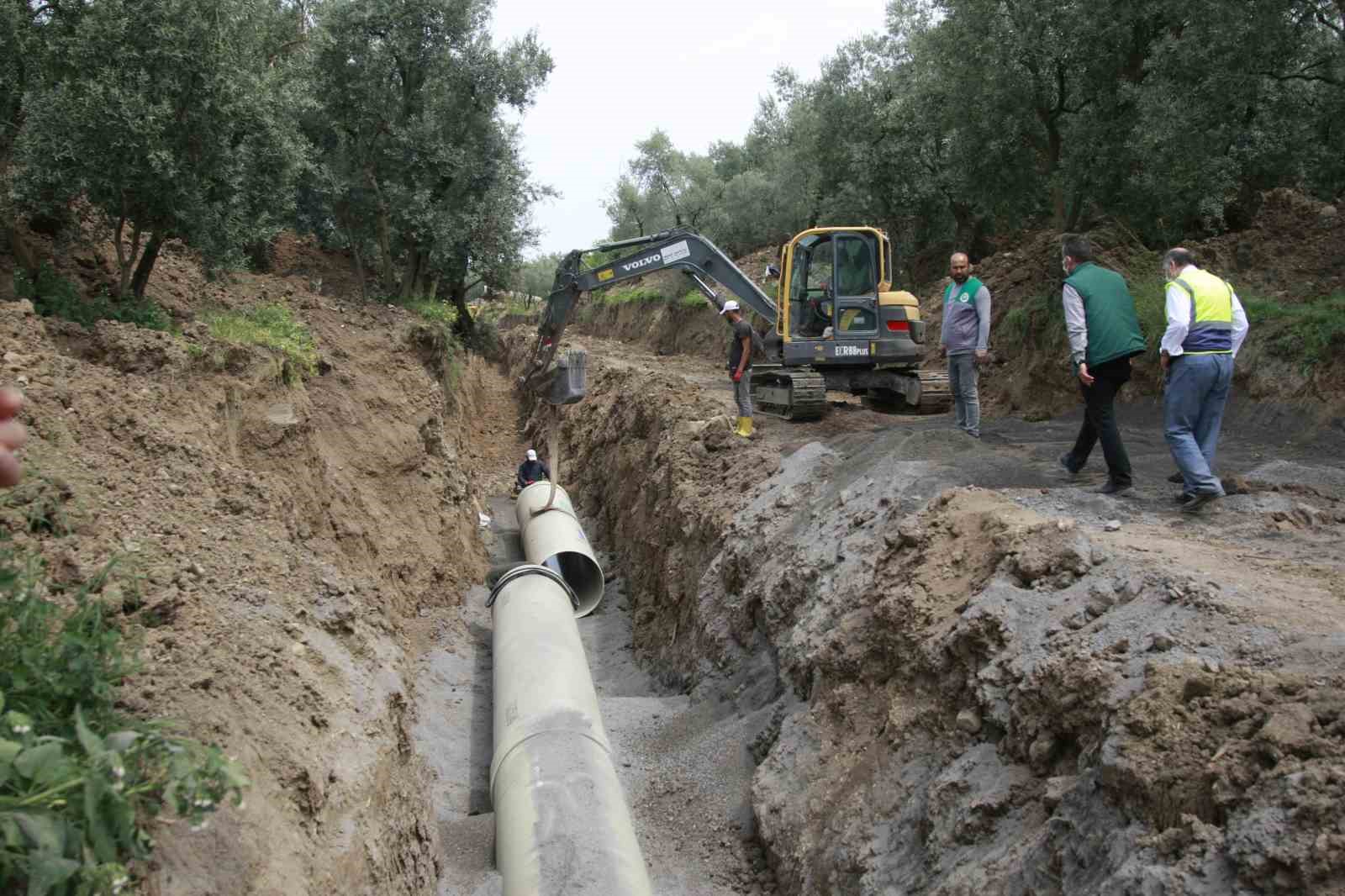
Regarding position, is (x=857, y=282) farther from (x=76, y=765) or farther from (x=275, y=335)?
(x=76, y=765)

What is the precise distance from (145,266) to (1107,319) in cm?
1048

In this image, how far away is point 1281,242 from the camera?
12.8m

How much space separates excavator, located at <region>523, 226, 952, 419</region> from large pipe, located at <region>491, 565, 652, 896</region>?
5.85 m

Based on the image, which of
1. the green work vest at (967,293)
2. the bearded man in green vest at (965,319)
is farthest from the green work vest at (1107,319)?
the green work vest at (967,293)

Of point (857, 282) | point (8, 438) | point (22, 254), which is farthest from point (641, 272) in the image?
point (8, 438)

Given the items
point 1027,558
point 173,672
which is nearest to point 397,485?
point 173,672

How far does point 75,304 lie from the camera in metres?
9.79

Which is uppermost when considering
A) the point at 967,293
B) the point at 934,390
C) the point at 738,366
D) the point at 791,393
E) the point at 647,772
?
the point at 967,293

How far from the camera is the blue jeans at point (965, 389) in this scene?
402 inches

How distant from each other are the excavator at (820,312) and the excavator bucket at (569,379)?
2.06m

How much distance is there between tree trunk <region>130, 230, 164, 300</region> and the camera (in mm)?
10703

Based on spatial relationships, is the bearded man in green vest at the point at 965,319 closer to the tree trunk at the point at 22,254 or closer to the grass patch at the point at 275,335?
the grass patch at the point at 275,335

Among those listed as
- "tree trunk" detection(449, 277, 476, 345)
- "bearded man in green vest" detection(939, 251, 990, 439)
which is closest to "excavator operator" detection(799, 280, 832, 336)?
"bearded man in green vest" detection(939, 251, 990, 439)

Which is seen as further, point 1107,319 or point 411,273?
point 411,273
